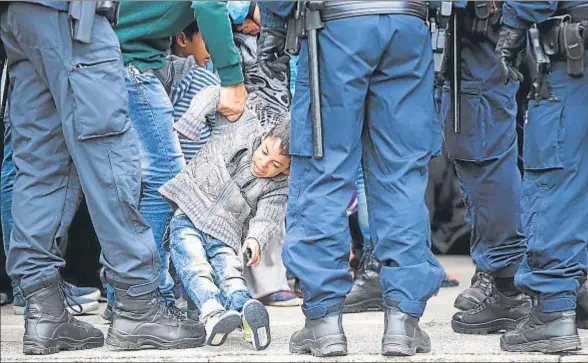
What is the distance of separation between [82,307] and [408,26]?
6.99 feet

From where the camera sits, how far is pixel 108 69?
13.8 feet

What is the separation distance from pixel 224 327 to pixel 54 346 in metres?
0.62

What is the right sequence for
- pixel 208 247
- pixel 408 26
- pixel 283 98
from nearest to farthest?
pixel 408 26 < pixel 208 247 < pixel 283 98

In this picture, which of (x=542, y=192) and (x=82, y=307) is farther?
(x=82, y=307)

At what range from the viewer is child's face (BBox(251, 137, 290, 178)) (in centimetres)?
455

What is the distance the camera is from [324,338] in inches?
163

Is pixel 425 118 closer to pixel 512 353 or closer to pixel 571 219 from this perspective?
pixel 571 219

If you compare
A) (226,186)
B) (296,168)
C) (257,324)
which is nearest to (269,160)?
(226,186)

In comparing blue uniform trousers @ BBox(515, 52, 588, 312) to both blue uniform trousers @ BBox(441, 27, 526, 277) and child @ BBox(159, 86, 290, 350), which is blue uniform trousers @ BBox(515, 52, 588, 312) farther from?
child @ BBox(159, 86, 290, 350)

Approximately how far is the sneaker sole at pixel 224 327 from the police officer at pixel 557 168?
100cm

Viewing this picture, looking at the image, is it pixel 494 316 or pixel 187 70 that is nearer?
pixel 494 316

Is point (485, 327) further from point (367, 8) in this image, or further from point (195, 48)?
point (195, 48)

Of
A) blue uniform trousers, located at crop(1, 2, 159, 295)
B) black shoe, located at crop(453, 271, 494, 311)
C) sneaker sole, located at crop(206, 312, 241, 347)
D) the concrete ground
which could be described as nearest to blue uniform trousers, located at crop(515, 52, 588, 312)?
the concrete ground

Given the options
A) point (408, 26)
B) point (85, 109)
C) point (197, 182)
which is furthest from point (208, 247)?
point (408, 26)
